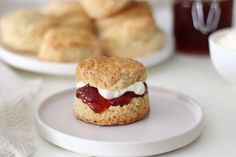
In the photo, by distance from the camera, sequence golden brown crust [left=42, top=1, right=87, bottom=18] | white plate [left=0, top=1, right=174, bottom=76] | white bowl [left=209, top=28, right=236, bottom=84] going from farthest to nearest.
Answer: golden brown crust [left=42, top=1, right=87, bottom=18], white plate [left=0, top=1, right=174, bottom=76], white bowl [left=209, top=28, right=236, bottom=84]

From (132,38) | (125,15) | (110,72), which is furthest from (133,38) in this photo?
(110,72)

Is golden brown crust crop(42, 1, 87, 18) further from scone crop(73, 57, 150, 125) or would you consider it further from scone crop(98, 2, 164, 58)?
scone crop(73, 57, 150, 125)

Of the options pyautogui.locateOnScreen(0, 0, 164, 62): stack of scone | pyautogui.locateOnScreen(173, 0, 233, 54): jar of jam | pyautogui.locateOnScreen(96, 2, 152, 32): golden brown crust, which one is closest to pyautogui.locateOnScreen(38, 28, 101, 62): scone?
pyautogui.locateOnScreen(0, 0, 164, 62): stack of scone

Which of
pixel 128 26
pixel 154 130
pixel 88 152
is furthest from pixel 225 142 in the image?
pixel 128 26

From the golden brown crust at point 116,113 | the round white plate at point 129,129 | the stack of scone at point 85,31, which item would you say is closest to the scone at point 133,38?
the stack of scone at point 85,31

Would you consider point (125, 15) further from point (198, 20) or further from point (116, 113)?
point (116, 113)

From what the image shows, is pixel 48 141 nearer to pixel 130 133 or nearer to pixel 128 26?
pixel 130 133

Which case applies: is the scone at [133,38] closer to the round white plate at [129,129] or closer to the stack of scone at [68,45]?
the stack of scone at [68,45]
